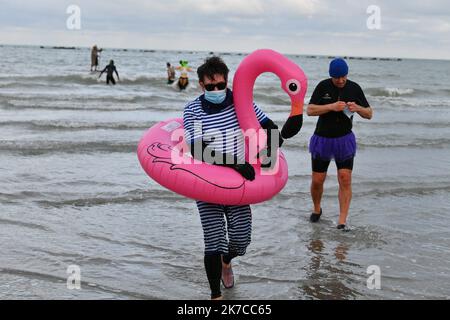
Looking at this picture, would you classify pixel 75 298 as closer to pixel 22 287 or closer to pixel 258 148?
pixel 22 287

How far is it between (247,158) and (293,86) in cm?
60

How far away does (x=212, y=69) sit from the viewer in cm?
410

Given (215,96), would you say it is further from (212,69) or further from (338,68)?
(338,68)

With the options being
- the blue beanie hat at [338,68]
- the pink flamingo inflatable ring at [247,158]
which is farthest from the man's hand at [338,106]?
the pink flamingo inflatable ring at [247,158]

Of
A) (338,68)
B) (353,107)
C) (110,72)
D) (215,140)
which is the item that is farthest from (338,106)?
(110,72)

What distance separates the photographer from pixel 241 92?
4195 millimetres

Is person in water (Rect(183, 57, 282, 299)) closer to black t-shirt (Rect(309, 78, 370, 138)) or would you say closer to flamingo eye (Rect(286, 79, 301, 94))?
flamingo eye (Rect(286, 79, 301, 94))

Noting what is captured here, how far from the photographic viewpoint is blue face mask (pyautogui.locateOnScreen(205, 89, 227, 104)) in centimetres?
414

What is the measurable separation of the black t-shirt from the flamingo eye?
6.81ft

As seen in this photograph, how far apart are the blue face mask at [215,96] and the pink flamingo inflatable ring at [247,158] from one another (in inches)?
3.8

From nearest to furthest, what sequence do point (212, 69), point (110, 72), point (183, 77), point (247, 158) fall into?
1. point (212, 69)
2. point (247, 158)
3. point (183, 77)
4. point (110, 72)

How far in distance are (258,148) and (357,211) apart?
133 inches

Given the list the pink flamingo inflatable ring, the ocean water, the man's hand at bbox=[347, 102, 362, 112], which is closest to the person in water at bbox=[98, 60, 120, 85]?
the ocean water

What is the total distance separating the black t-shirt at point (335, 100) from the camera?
613 cm
